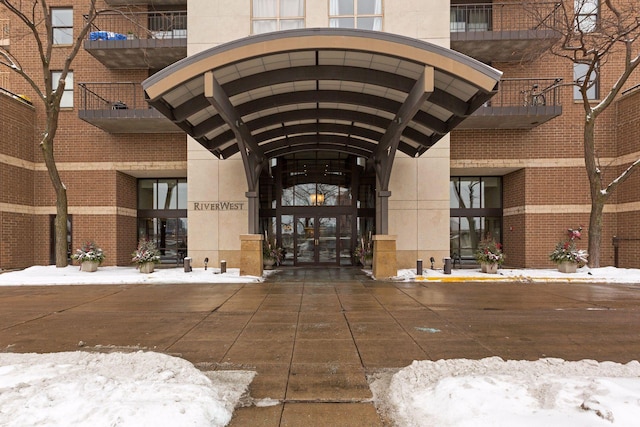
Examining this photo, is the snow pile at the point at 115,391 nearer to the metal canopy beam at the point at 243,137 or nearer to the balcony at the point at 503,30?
the metal canopy beam at the point at 243,137

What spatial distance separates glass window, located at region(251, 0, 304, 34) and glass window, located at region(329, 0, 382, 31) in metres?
1.37

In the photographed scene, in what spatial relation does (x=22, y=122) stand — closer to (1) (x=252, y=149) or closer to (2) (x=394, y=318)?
(1) (x=252, y=149)

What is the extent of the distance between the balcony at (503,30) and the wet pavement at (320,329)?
10308 mm

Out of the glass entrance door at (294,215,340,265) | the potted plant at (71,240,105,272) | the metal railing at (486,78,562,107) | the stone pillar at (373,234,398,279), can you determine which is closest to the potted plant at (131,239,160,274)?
the potted plant at (71,240,105,272)

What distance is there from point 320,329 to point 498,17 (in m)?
17.2

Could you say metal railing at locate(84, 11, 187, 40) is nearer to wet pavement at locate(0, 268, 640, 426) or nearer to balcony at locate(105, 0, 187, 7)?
balcony at locate(105, 0, 187, 7)

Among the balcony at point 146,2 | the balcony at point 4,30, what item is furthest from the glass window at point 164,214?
the balcony at point 4,30

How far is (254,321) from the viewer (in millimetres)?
6988

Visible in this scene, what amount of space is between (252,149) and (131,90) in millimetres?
8585

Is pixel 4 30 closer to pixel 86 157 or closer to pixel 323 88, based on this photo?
pixel 86 157

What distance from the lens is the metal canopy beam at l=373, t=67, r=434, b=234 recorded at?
895 centimetres

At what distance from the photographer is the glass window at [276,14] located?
15.1m

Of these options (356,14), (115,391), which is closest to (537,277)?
(356,14)

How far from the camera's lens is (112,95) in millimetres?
17219
